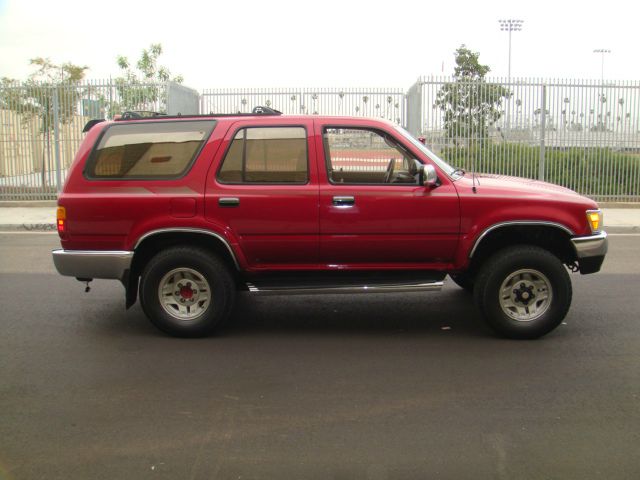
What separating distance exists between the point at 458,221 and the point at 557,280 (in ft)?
3.26

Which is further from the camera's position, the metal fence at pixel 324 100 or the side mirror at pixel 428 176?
the metal fence at pixel 324 100

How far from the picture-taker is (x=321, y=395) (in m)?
Answer: 4.65

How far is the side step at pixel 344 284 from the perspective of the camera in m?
5.84

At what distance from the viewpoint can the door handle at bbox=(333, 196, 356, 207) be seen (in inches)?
225

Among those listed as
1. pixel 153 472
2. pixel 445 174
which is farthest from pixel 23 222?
pixel 153 472

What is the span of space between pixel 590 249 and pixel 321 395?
2747mm

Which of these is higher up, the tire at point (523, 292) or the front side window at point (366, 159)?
the front side window at point (366, 159)

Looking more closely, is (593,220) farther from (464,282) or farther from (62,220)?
(62,220)

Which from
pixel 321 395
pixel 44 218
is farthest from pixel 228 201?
pixel 44 218

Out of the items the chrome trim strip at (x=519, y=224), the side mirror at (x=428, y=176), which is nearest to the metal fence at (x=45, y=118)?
the side mirror at (x=428, y=176)

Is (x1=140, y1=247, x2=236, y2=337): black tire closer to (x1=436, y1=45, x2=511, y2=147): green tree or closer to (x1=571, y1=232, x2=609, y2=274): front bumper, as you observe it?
(x1=571, y1=232, x2=609, y2=274): front bumper

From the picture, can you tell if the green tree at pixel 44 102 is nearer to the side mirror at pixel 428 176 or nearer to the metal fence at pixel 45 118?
the metal fence at pixel 45 118

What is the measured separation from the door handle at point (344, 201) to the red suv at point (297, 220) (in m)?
0.02

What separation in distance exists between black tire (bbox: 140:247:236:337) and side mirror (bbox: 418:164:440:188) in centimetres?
186
